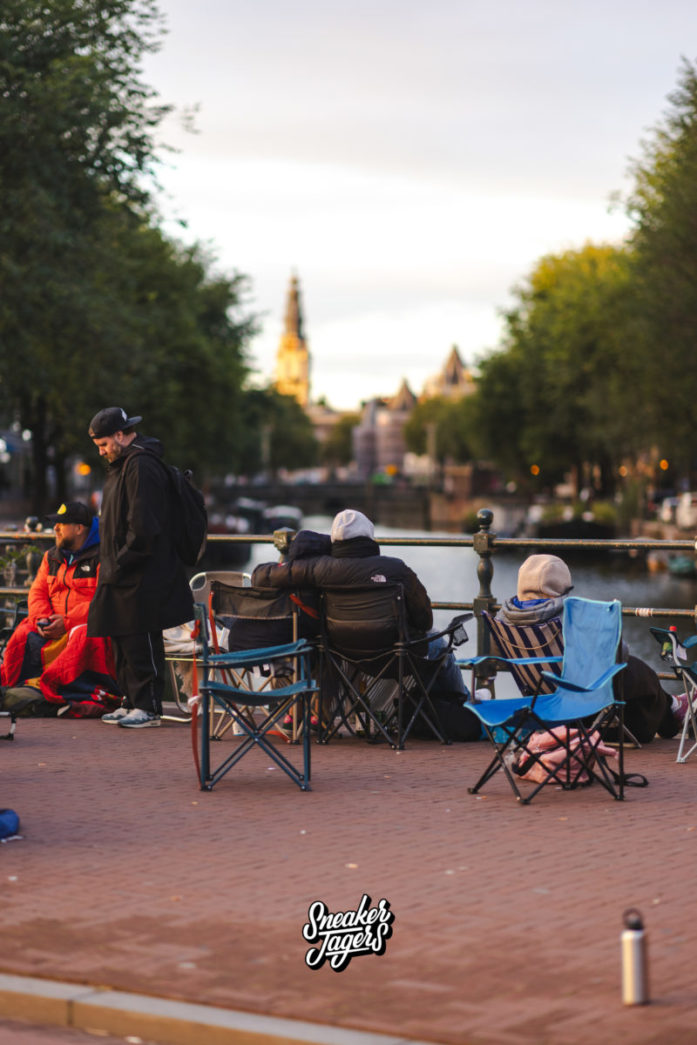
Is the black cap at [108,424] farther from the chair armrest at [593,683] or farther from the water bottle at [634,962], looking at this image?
the water bottle at [634,962]

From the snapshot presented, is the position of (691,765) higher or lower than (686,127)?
lower

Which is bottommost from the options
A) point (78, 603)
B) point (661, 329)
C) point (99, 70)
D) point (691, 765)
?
point (691, 765)

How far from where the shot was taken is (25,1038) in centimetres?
432

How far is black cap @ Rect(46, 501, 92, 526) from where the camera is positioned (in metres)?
10.3

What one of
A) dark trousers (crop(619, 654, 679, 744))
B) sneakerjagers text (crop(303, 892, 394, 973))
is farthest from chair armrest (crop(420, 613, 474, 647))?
sneakerjagers text (crop(303, 892, 394, 973))

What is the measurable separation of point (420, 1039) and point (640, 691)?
522 centimetres

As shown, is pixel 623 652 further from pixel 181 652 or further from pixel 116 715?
pixel 116 715

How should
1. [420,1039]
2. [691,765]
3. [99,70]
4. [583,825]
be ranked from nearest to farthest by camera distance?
1. [420,1039]
2. [583,825]
3. [691,765]
4. [99,70]

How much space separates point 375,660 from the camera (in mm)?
9172

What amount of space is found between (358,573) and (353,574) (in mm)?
30

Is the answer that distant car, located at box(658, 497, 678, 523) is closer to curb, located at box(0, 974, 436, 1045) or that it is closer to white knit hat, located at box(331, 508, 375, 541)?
white knit hat, located at box(331, 508, 375, 541)

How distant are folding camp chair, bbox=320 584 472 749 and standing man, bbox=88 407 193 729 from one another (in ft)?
3.24

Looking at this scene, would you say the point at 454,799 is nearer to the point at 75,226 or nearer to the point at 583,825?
the point at 583,825

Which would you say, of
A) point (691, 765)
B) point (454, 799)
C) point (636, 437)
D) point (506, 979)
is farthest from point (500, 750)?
point (636, 437)
